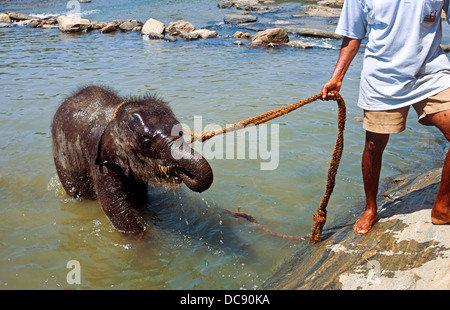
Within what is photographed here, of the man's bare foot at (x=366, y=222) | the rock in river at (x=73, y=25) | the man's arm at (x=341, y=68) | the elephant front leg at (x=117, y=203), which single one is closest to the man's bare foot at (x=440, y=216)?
the man's bare foot at (x=366, y=222)

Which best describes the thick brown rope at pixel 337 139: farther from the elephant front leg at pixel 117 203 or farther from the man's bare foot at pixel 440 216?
the elephant front leg at pixel 117 203

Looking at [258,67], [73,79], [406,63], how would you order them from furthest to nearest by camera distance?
[258,67] → [73,79] → [406,63]

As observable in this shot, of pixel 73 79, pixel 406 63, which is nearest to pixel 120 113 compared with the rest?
pixel 406 63

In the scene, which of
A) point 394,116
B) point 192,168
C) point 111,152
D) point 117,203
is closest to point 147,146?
point 111,152

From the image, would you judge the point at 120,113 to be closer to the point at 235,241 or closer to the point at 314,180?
the point at 235,241

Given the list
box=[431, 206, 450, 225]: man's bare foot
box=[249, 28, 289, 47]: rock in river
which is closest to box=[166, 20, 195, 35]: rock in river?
box=[249, 28, 289, 47]: rock in river

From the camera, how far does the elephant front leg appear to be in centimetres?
429

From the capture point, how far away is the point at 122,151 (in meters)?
4.14

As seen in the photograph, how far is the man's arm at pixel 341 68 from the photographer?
134 inches

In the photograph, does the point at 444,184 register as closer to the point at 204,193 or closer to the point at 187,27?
the point at 204,193

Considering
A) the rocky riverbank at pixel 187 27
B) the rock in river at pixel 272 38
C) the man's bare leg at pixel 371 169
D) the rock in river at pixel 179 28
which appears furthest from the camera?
the rock in river at pixel 179 28

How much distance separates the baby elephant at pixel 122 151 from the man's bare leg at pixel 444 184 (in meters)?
1.99

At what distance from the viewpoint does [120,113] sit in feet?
13.8
